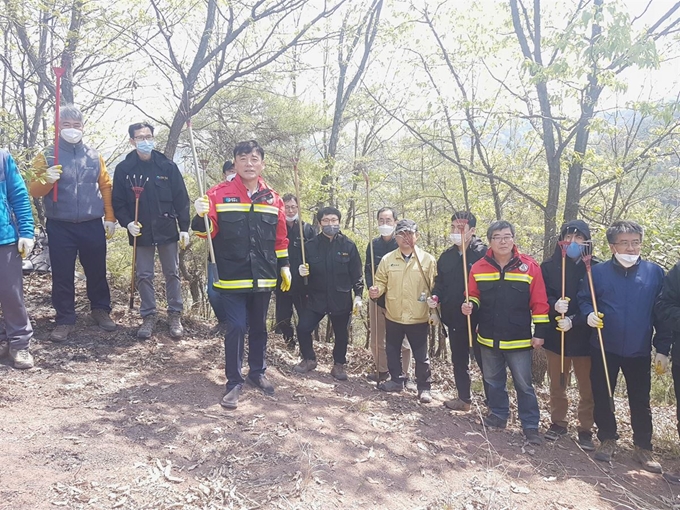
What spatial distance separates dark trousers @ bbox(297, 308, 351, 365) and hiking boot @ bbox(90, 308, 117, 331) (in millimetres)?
2285

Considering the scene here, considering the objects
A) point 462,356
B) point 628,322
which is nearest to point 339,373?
point 462,356

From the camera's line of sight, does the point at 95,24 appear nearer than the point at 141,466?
No

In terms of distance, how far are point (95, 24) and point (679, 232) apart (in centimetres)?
842

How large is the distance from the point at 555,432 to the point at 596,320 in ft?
4.60

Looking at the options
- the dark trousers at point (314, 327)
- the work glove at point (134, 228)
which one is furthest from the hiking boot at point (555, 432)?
the work glove at point (134, 228)

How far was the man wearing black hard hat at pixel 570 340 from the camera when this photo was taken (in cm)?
489

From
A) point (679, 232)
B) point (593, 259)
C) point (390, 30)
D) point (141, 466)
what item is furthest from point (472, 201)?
point (141, 466)

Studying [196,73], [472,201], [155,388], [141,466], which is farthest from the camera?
[472,201]

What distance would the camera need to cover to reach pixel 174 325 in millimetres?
5992

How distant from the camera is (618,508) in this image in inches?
151

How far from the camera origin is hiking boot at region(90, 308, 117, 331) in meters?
5.81

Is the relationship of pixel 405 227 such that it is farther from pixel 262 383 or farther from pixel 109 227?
pixel 109 227

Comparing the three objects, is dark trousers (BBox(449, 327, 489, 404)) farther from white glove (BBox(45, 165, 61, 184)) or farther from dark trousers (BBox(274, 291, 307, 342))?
white glove (BBox(45, 165, 61, 184))

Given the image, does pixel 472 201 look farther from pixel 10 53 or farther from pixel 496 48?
pixel 10 53
